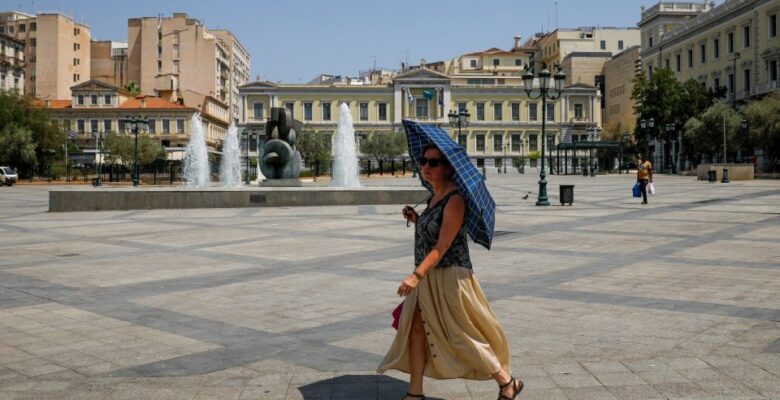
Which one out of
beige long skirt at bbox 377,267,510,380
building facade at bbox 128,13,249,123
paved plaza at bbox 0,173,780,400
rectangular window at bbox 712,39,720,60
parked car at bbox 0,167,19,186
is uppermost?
building facade at bbox 128,13,249,123

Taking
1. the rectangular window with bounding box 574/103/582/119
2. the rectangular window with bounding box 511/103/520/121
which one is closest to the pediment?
the rectangular window with bounding box 511/103/520/121

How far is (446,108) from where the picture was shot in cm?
8319

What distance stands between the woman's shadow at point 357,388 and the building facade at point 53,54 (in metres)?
88.0

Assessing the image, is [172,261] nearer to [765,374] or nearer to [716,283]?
[716,283]

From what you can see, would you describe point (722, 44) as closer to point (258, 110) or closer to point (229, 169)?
point (229, 169)

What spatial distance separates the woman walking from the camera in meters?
3.54

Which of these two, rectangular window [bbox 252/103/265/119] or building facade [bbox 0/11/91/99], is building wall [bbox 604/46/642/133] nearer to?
rectangular window [bbox 252/103/265/119]

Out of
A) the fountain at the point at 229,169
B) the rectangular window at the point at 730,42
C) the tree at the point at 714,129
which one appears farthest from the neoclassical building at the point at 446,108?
the fountain at the point at 229,169

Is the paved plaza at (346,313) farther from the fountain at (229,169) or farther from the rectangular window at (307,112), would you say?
the rectangular window at (307,112)

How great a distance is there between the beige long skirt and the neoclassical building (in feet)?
258

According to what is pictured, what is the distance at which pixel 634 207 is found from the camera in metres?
19.0

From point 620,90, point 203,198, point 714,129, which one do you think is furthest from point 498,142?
point 203,198

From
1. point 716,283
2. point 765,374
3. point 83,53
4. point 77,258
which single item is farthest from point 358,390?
point 83,53

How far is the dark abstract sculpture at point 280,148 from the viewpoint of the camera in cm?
2314
